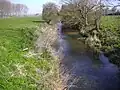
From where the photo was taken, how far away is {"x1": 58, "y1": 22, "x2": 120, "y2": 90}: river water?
14951mm

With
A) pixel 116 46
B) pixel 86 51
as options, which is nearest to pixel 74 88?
pixel 116 46

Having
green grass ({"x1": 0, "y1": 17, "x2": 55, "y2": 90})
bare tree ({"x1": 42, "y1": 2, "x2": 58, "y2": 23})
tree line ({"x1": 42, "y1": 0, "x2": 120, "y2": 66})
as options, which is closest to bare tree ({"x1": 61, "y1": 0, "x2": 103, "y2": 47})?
tree line ({"x1": 42, "y1": 0, "x2": 120, "y2": 66})

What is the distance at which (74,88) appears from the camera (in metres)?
14.4

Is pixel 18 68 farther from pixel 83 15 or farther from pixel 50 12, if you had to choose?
pixel 50 12

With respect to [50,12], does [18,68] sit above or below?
below

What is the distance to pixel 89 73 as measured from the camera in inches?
696

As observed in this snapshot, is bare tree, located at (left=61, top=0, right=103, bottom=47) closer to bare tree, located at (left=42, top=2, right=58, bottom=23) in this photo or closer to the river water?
bare tree, located at (left=42, top=2, right=58, bottom=23)

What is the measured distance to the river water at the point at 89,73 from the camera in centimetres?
1495

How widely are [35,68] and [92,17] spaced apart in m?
30.3

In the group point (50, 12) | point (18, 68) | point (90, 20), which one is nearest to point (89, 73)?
point (18, 68)

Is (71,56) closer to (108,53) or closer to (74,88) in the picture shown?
(108,53)

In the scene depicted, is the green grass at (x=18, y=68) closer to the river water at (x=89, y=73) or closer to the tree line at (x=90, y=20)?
the river water at (x=89, y=73)

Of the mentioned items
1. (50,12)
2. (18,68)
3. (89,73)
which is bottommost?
(89,73)

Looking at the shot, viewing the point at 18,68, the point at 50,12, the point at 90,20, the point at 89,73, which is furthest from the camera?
the point at 50,12
